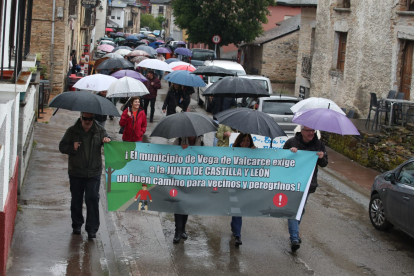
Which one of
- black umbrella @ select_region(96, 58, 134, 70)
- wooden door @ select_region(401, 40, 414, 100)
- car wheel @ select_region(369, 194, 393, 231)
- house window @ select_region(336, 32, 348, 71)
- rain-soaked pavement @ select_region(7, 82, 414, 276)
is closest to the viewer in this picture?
rain-soaked pavement @ select_region(7, 82, 414, 276)

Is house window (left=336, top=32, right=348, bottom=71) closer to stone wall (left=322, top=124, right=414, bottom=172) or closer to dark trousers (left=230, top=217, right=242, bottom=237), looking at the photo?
stone wall (left=322, top=124, right=414, bottom=172)

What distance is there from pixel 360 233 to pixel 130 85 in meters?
5.37

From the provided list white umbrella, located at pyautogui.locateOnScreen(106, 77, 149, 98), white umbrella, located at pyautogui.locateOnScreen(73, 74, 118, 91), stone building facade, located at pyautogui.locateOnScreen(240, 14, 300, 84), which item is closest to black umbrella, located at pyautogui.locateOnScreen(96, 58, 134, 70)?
white umbrella, located at pyautogui.locateOnScreen(73, 74, 118, 91)

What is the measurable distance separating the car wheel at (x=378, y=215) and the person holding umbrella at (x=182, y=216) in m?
3.56

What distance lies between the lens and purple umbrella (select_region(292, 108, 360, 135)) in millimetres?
7672

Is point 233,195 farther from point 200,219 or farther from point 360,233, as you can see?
point 360,233

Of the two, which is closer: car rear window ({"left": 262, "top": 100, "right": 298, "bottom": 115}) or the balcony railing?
car rear window ({"left": 262, "top": 100, "right": 298, "bottom": 115})

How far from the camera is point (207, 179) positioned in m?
7.78

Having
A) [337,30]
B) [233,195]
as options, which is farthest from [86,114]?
[337,30]

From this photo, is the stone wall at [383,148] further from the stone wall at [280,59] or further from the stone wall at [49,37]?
the stone wall at [280,59]

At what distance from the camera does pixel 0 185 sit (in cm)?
615

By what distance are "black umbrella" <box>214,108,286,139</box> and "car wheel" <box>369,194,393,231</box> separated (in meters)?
3.08

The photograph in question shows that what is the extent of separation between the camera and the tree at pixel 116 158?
7573 millimetres

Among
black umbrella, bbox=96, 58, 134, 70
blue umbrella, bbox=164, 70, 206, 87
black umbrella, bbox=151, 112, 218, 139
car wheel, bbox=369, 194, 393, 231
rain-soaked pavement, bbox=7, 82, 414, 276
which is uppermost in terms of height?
black umbrella, bbox=96, 58, 134, 70
